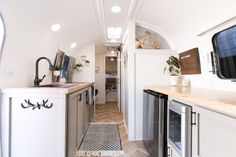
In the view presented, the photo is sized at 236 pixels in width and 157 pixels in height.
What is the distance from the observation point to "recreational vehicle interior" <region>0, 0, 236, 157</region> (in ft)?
4.52

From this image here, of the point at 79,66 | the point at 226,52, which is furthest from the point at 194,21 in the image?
the point at 79,66

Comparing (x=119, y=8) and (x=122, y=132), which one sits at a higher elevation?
(x=119, y=8)

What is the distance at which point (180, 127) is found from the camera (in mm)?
1586

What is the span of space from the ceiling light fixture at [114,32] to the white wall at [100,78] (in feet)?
8.47

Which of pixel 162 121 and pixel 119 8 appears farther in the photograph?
pixel 119 8

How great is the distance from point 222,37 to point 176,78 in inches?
62.5

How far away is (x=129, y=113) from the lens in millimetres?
→ 3254

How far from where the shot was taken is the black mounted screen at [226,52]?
1319 mm

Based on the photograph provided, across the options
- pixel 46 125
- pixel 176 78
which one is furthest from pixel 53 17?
pixel 176 78

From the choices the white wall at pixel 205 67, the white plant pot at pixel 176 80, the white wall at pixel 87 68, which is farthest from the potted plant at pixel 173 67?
the white wall at pixel 87 68

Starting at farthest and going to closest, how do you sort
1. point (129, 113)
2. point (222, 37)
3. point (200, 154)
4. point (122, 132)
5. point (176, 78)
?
1. point (122, 132)
2. point (129, 113)
3. point (176, 78)
4. point (222, 37)
5. point (200, 154)

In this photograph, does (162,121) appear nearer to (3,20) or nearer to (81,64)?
(3,20)

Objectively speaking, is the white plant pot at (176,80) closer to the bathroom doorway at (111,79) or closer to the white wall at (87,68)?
the white wall at (87,68)

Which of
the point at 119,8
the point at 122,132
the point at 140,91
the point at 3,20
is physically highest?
the point at 119,8
